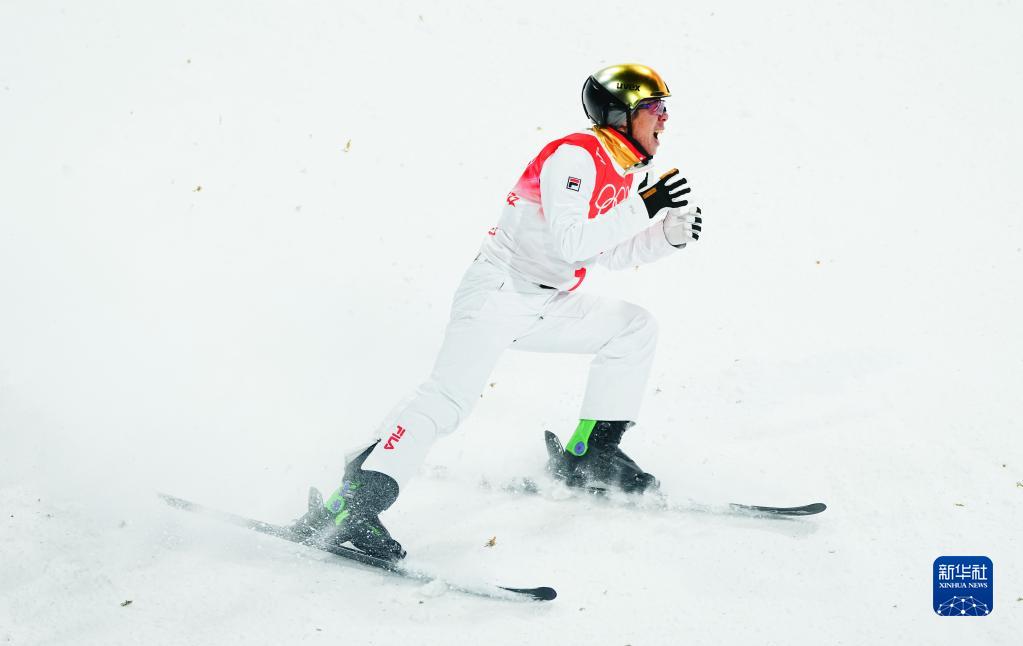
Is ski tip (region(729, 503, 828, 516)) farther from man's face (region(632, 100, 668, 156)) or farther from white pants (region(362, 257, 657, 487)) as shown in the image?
man's face (region(632, 100, 668, 156))

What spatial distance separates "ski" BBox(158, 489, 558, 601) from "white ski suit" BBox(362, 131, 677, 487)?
376 mm

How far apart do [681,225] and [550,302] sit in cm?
72

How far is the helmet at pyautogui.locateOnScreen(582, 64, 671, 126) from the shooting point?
4.08 m

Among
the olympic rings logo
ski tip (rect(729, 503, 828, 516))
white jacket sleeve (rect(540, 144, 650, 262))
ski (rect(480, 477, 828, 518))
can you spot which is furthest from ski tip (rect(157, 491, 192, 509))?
ski tip (rect(729, 503, 828, 516))

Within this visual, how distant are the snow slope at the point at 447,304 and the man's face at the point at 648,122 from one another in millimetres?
1804

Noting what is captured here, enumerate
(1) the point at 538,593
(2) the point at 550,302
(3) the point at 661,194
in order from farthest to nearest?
1. (2) the point at 550,302
2. (3) the point at 661,194
3. (1) the point at 538,593

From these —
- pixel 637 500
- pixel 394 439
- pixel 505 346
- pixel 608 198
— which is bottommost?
pixel 394 439

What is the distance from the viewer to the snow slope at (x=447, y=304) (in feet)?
12.5

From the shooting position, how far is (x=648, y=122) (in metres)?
4.18

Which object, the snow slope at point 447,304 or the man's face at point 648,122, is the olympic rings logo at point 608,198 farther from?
the snow slope at point 447,304

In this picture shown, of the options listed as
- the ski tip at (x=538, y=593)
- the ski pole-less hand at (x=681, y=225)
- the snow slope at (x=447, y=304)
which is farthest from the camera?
the ski pole-less hand at (x=681, y=225)

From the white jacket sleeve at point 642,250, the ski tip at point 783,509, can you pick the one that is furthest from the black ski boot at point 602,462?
the white jacket sleeve at point 642,250

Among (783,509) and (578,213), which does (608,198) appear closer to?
(578,213)
